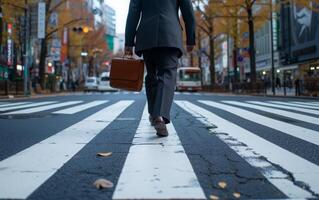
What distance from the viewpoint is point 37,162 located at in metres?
3.71

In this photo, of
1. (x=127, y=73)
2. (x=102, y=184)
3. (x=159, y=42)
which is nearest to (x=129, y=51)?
(x=127, y=73)

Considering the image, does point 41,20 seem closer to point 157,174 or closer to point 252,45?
point 252,45

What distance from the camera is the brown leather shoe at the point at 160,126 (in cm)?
502

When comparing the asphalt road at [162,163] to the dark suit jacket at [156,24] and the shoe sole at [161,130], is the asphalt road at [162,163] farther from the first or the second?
the dark suit jacket at [156,24]

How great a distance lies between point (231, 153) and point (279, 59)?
56.4 meters

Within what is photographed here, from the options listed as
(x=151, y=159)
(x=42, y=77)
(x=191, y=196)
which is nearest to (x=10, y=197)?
(x=191, y=196)

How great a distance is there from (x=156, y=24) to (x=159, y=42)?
0.21 metres

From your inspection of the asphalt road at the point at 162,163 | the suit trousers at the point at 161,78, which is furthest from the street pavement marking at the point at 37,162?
the suit trousers at the point at 161,78

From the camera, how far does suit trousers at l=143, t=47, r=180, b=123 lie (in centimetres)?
505

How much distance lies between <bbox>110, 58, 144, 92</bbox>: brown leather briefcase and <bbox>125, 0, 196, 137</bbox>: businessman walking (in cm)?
10

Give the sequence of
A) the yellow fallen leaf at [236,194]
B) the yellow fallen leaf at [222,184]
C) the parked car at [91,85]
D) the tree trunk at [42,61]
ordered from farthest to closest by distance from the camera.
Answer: the parked car at [91,85] → the tree trunk at [42,61] → the yellow fallen leaf at [222,184] → the yellow fallen leaf at [236,194]

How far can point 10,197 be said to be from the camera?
270 cm

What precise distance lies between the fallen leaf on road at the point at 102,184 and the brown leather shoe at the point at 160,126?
201 centimetres

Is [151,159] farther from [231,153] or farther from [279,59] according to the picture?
[279,59]
